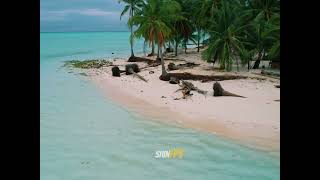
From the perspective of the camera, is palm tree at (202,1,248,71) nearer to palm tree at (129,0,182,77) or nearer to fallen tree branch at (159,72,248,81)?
fallen tree branch at (159,72,248,81)

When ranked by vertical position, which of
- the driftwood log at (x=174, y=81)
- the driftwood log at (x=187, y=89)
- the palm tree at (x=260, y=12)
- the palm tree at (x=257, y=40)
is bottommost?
the driftwood log at (x=187, y=89)

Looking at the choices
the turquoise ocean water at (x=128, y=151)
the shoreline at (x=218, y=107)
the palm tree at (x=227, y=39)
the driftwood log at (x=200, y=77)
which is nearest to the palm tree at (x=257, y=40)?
the palm tree at (x=227, y=39)

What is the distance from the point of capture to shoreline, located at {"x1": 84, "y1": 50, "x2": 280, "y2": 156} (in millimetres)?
7605

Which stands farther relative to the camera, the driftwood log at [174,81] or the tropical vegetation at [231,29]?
the tropical vegetation at [231,29]

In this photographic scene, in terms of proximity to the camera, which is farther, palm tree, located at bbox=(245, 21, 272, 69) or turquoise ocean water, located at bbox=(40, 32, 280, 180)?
palm tree, located at bbox=(245, 21, 272, 69)

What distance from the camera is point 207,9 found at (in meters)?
21.1

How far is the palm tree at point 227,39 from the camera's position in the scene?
1539 cm

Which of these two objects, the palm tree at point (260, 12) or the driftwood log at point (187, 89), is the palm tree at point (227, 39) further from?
the driftwood log at point (187, 89)

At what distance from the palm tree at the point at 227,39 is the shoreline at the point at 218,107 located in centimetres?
242

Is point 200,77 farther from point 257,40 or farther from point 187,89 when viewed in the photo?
point 257,40

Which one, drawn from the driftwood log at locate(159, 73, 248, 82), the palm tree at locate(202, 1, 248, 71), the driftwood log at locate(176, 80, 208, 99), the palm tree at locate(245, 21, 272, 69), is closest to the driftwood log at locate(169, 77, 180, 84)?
the driftwood log at locate(159, 73, 248, 82)

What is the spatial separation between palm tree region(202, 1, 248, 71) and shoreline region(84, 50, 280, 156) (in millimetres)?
2423
